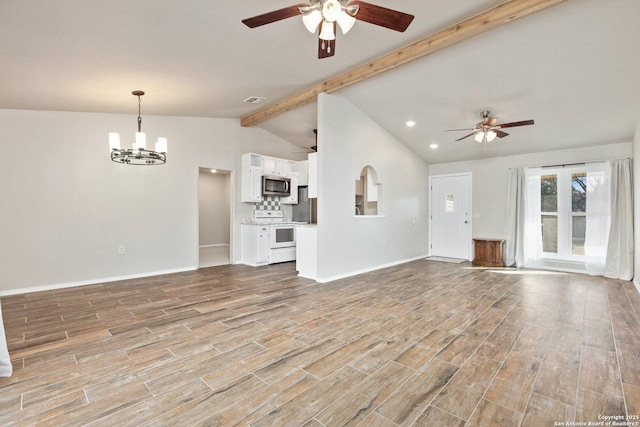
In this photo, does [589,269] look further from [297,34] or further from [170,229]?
[170,229]

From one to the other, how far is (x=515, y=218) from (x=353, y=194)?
144 inches

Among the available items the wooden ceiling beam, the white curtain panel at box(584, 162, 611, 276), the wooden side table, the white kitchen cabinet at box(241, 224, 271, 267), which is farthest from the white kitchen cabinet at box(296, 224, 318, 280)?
the white curtain panel at box(584, 162, 611, 276)

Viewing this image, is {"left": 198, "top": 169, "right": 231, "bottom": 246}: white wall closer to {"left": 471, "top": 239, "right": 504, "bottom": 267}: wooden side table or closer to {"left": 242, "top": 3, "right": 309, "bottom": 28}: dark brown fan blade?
{"left": 471, "top": 239, "right": 504, "bottom": 267}: wooden side table

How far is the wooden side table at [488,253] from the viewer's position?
6.34 m

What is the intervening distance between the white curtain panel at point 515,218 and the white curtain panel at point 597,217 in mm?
1026

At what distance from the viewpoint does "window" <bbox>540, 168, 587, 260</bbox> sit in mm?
5695

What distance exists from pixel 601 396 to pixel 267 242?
5.29m

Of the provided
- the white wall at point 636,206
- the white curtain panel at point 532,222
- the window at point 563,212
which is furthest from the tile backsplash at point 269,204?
the white wall at point 636,206

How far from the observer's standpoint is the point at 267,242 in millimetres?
6301

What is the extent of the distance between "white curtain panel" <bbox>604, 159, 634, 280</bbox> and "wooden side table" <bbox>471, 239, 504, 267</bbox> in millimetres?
1633

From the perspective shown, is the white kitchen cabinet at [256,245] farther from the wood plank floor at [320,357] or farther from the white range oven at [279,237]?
the wood plank floor at [320,357]

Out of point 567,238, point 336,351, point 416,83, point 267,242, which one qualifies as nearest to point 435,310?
point 336,351

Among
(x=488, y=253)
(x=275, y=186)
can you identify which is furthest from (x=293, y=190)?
(x=488, y=253)

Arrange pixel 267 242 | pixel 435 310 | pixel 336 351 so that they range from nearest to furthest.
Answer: pixel 336 351 < pixel 435 310 < pixel 267 242
